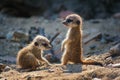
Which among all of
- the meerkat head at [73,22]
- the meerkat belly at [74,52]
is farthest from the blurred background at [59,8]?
the meerkat belly at [74,52]

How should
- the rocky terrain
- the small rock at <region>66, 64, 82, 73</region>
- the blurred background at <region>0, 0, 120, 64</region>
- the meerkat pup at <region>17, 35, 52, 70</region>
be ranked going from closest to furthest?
the rocky terrain < the small rock at <region>66, 64, 82, 73</region> < the meerkat pup at <region>17, 35, 52, 70</region> < the blurred background at <region>0, 0, 120, 64</region>

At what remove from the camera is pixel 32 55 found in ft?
22.0

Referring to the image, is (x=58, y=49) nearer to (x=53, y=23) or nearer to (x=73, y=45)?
(x=73, y=45)

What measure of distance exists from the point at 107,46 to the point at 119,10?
4.69m

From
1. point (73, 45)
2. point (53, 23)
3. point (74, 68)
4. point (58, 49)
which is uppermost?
point (53, 23)

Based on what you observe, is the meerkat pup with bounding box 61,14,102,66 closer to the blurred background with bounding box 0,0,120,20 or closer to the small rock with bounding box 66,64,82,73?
the small rock with bounding box 66,64,82,73

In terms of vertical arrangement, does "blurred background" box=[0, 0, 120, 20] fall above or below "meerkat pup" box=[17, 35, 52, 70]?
above

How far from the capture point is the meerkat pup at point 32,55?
6652mm

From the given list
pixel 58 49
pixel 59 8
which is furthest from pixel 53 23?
pixel 58 49

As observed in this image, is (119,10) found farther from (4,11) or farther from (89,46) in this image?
(89,46)

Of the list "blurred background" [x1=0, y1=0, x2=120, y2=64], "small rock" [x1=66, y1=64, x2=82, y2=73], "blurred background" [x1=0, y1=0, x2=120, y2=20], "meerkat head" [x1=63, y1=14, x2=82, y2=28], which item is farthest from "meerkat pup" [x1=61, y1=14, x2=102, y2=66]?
"blurred background" [x1=0, y1=0, x2=120, y2=20]

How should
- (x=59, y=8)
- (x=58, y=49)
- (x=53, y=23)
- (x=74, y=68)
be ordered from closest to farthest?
(x=74, y=68), (x=58, y=49), (x=53, y=23), (x=59, y=8)

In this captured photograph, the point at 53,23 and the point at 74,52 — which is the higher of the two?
the point at 53,23

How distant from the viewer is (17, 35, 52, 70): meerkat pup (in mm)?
6652
